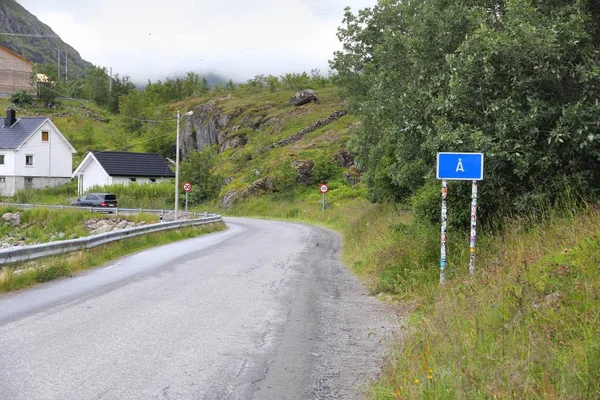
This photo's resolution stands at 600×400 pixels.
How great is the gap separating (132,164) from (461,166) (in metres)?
63.6

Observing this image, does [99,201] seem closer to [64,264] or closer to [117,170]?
[117,170]

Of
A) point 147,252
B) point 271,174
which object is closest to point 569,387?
point 147,252

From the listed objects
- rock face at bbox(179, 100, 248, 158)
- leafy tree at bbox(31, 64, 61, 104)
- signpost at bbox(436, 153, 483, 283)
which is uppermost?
leafy tree at bbox(31, 64, 61, 104)

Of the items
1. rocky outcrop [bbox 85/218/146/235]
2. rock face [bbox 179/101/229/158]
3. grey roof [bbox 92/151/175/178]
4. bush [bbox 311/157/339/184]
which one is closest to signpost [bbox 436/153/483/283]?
rocky outcrop [bbox 85/218/146/235]

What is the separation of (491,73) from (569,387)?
812 cm

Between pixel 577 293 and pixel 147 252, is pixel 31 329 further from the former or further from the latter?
pixel 147 252

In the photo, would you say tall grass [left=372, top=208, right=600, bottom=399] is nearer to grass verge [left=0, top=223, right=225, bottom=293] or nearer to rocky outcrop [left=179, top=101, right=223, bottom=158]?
grass verge [left=0, top=223, right=225, bottom=293]

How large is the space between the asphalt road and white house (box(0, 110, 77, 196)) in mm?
57567

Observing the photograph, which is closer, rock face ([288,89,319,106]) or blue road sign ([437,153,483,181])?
blue road sign ([437,153,483,181])

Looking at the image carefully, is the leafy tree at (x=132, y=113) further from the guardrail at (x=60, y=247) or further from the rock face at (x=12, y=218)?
the guardrail at (x=60, y=247)

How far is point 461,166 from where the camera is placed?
991 cm

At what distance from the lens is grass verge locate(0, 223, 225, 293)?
37.8ft

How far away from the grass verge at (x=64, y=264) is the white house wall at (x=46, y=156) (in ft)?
163

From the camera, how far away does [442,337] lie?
246 inches
